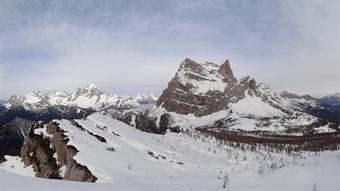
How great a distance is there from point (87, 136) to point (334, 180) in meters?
44.5

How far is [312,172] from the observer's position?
44.7 metres

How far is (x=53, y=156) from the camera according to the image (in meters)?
64.9

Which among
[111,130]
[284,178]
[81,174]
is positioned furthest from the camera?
[111,130]

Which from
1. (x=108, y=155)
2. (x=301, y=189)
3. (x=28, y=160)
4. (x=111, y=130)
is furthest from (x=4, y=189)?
(x=111, y=130)

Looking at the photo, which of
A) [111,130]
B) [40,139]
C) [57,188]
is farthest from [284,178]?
[111,130]

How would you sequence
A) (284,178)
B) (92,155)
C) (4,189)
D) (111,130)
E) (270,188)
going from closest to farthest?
(4,189) → (270,188) → (284,178) → (92,155) → (111,130)

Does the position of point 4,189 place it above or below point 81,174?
above

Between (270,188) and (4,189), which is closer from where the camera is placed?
(4,189)

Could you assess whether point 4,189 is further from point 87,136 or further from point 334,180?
point 87,136

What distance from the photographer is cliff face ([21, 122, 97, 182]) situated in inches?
1930

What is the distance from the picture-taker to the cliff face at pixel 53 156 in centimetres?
4902

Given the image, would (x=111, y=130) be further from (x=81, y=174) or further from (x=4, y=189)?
(x=4, y=189)

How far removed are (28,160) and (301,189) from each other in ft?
181

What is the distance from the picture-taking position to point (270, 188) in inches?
1302
